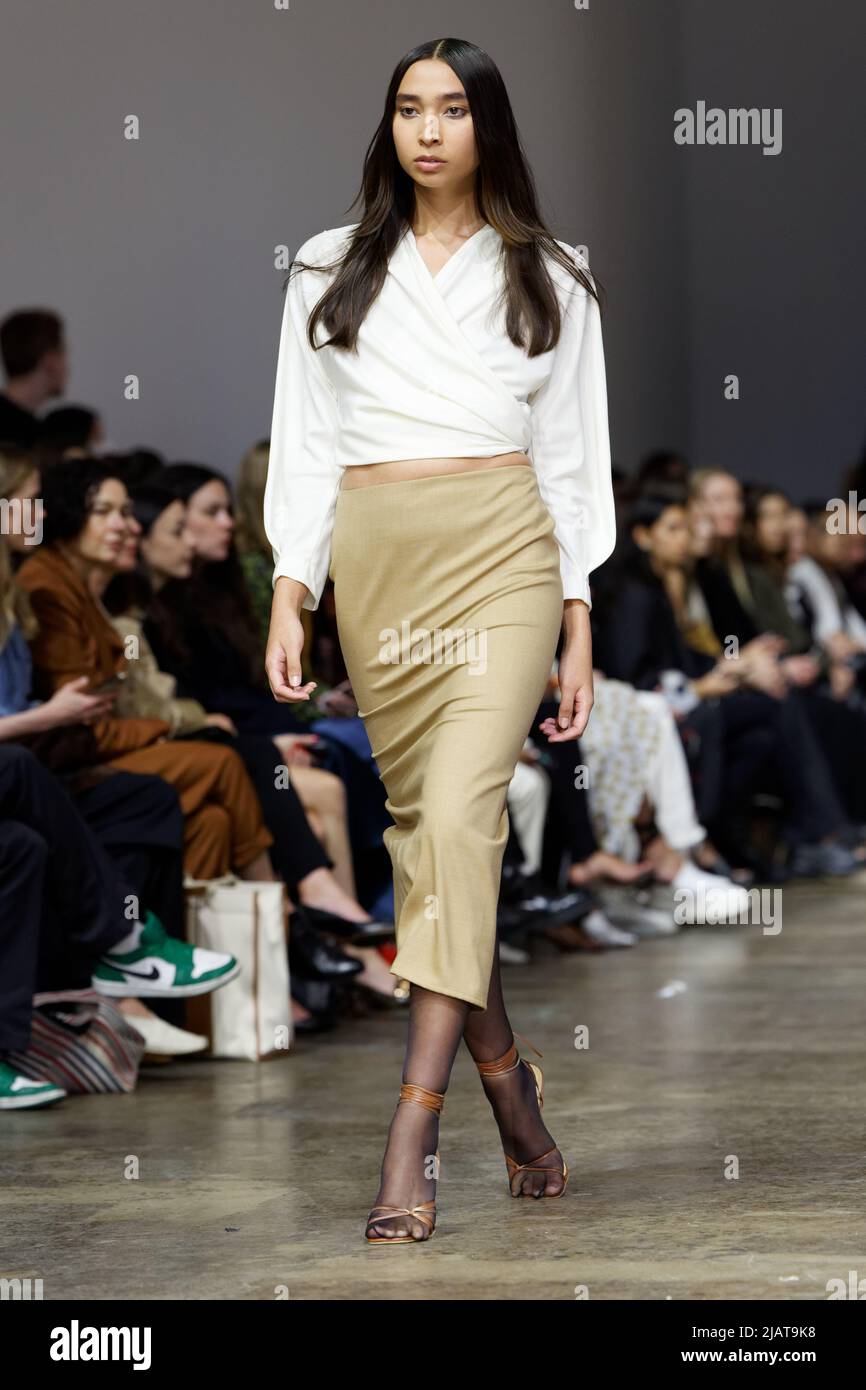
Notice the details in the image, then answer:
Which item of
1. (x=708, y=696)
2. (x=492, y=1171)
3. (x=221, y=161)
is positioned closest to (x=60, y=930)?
(x=492, y=1171)

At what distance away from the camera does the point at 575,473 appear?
2582 mm

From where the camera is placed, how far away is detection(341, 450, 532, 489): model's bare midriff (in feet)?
8.06

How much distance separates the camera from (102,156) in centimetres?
563

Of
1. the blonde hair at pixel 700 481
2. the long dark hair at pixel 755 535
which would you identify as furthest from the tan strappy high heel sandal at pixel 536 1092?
the long dark hair at pixel 755 535

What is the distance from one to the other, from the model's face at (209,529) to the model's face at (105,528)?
0.52m

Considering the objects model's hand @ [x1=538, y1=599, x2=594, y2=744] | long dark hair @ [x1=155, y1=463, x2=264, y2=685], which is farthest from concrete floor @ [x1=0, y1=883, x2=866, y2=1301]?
long dark hair @ [x1=155, y1=463, x2=264, y2=685]

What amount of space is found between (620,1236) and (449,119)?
1302 millimetres

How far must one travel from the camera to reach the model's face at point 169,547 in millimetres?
4527

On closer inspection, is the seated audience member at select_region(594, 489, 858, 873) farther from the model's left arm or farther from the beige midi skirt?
the beige midi skirt

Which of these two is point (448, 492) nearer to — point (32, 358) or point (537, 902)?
point (537, 902)

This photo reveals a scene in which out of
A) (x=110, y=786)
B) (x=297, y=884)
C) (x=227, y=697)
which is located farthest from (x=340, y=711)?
(x=110, y=786)

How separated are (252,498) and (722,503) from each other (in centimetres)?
251

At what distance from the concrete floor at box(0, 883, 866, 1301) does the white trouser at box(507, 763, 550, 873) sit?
925 mm

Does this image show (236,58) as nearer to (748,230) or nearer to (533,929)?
(533,929)
